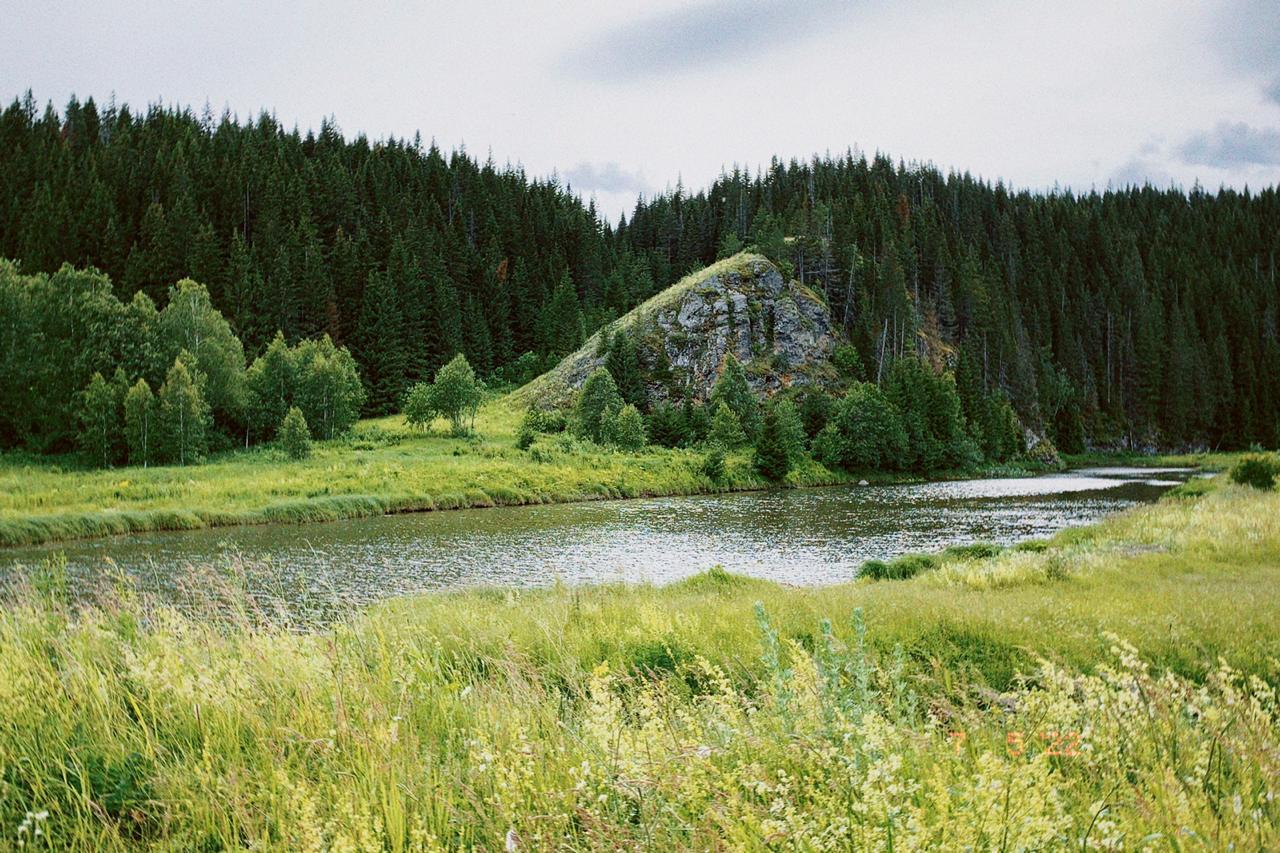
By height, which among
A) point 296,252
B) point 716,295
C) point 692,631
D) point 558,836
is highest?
point 296,252

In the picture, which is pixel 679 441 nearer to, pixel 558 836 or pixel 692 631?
pixel 692 631

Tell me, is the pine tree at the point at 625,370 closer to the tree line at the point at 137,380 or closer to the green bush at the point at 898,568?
the tree line at the point at 137,380

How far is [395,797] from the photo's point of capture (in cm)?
344

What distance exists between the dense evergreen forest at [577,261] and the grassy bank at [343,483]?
18.6 metres

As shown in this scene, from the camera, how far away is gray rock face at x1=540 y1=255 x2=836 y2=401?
82750 millimetres

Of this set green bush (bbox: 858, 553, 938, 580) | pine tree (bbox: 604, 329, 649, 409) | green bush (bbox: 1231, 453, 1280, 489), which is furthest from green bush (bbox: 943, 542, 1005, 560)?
pine tree (bbox: 604, 329, 649, 409)

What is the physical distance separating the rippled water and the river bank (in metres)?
2.46

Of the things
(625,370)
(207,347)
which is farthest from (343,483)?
(625,370)

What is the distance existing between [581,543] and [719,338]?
59410 mm

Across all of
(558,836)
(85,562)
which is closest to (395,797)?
(558,836)

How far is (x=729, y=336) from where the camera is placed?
3398 inches

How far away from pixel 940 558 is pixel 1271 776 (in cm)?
2099

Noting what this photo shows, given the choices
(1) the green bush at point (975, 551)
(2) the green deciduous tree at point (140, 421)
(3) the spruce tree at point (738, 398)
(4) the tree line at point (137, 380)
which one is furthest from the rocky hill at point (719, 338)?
(1) the green bush at point (975, 551)

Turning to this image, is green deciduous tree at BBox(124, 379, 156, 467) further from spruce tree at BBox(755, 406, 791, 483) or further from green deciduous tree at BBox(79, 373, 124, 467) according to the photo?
spruce tree at BBox(755, 406, 791, 483)
